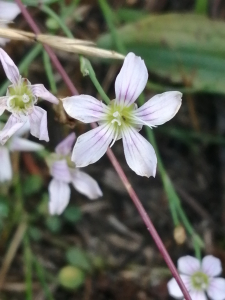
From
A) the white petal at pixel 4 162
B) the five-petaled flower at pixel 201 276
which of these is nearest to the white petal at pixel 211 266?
the five-petaled flower at pixel 201 276

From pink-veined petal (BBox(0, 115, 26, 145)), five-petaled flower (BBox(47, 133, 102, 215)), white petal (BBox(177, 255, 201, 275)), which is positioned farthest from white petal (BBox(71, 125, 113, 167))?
white petal (BBox(177, 255, 201, 275))

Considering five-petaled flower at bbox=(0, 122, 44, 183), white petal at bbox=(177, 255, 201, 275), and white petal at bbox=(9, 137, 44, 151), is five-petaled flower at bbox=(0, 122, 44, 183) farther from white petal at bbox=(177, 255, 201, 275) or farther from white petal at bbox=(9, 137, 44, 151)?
white petal at bbox=(177, 255, 201, 275)

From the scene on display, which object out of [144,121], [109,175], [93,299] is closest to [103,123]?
[144,121]

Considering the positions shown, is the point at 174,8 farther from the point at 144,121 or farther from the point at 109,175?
the point at 144,121

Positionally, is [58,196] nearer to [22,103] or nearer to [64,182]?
[64,182]

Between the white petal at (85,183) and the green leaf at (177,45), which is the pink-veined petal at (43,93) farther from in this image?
the green leaf at (177,45)

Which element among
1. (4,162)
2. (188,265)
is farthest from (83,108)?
(188,265)
